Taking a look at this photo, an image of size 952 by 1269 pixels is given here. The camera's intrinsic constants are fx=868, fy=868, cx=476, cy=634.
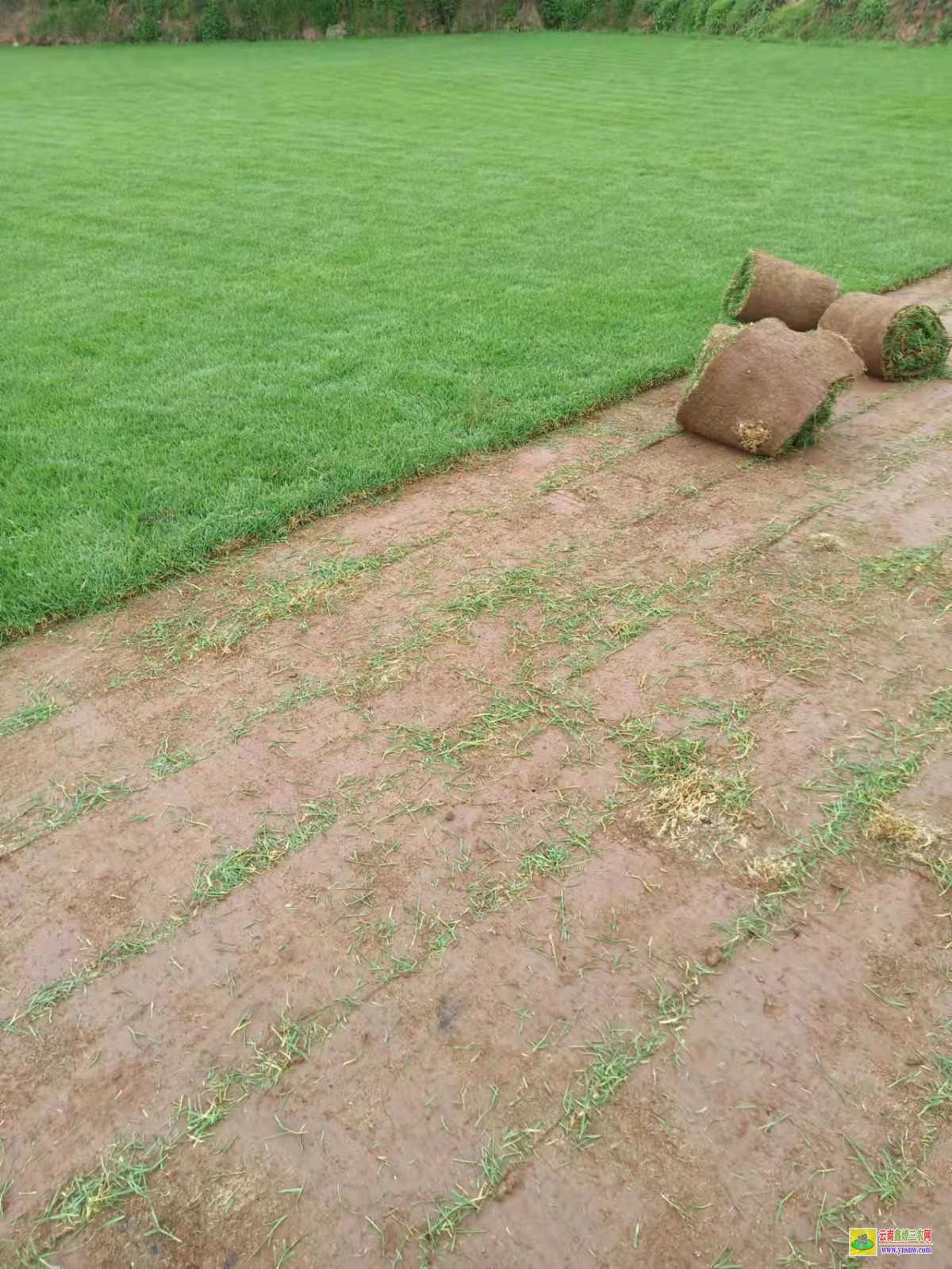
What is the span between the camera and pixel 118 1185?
195 cm

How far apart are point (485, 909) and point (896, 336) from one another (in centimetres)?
540

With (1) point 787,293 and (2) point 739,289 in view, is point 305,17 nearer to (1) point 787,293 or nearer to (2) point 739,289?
(2) point 739,289

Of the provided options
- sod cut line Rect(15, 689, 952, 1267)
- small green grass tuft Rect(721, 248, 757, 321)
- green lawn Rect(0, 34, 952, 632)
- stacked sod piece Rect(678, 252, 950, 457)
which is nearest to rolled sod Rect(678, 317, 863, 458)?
stacked sod piece Rect(678, 252, 950, 457)

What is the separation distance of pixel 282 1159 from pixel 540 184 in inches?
475

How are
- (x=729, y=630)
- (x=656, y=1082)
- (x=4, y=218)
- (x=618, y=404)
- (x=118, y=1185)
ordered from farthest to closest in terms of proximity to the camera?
(x=4, y=218) → (x=618, y=404) → (x=729, y=630) → (x=656, y=1082) → (x=118, y=1185)

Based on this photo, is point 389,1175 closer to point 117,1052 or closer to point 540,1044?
point 540,1044

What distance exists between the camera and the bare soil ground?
1929 millimetres

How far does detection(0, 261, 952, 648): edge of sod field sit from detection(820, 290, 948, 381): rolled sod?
3.80ft

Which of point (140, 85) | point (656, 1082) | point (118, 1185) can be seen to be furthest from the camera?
point (140, 85)

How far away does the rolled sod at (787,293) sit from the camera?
661cm

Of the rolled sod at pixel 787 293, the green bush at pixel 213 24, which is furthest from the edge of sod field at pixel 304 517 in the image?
the green bush at pixel 213 24

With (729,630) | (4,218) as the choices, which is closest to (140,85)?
(4,218)

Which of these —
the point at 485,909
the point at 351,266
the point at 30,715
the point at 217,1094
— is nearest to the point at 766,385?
the point at 485,909

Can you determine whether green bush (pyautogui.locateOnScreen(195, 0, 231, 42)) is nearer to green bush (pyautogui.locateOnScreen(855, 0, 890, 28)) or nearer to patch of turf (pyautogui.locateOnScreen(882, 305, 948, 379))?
green bush (pyautogui.locateOnScreen(855, 0, 890, 28))
